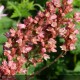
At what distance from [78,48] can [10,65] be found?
0.84 metres

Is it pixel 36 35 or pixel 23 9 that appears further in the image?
pixel 23 9

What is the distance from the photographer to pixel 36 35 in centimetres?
214

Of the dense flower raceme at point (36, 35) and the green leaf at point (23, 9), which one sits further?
the green leaf at point (23, 9)

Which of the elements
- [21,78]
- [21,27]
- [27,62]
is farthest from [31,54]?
[21,78]

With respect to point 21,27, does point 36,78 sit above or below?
below

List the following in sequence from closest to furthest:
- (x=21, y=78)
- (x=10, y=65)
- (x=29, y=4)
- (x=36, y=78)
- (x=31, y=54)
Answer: (x=10, y=65), (x=31, y=54), (x=21, y=78), (x=36, y=78), (x=29, y=4)

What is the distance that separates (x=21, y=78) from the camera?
2635 millimetres

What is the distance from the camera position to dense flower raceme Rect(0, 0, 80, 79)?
2098mm

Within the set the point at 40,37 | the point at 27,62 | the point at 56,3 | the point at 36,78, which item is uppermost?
the point at 56,3

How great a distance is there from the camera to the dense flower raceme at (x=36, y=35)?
6.88ft

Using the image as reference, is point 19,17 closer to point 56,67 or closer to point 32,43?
point 56,67

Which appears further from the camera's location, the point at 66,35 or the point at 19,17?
the point at 19,17

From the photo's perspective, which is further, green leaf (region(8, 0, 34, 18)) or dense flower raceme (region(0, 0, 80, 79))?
green leaf (region(8, 0, 34, 18))

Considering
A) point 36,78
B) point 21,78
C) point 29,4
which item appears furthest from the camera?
point 29,4
